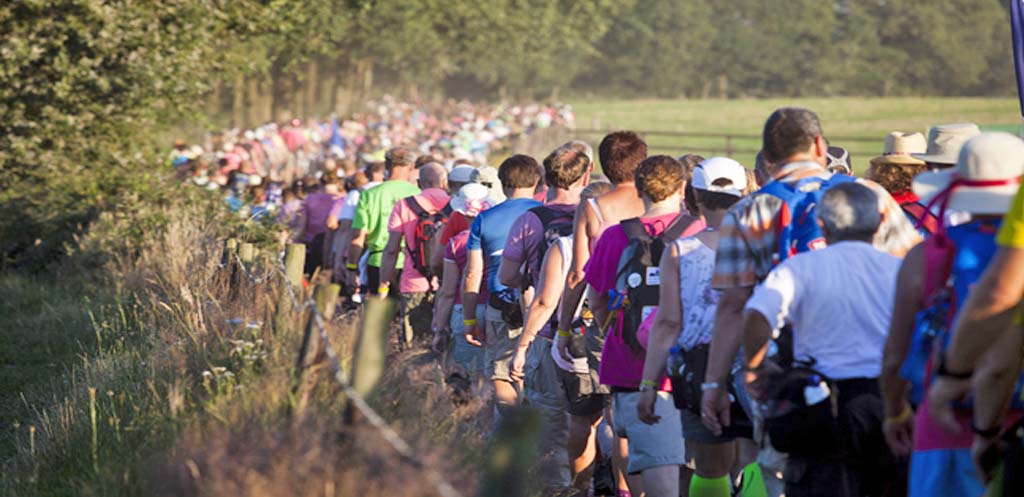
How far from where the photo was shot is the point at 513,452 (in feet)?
12.2

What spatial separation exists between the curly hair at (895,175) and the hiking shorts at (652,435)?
1459 millimetres

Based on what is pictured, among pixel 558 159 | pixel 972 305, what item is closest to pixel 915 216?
pixel 558 159

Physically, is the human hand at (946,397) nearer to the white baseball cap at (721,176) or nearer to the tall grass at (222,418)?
the tall grass at (222,418)

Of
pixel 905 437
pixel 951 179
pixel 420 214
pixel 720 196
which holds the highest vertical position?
pixel 951 179

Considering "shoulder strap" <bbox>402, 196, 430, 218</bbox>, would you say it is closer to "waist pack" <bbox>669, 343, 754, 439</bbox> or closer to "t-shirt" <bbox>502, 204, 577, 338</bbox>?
"t-shirt" <bbox>502, 204, 577, 338</bbox>

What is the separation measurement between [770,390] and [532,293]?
12.0ft

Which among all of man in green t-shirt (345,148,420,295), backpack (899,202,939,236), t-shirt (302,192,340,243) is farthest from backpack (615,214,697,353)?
t-shirt (302,192,340,243)

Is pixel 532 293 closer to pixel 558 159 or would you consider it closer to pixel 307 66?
pixel 558 159

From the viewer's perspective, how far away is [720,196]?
5.96m

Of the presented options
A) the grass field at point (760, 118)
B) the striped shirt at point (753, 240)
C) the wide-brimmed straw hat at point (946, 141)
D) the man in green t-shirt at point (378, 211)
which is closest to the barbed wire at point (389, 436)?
the striped shirt at point (753, 240)

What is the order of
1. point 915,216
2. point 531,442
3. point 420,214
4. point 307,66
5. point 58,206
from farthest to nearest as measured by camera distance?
point 307,66 < point 58,206 < point 420,214 < point 915,216 < point 531,442

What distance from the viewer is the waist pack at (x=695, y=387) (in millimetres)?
5594

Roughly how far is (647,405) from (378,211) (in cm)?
632

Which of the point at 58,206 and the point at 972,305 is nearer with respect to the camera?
→ the point at 972,305
